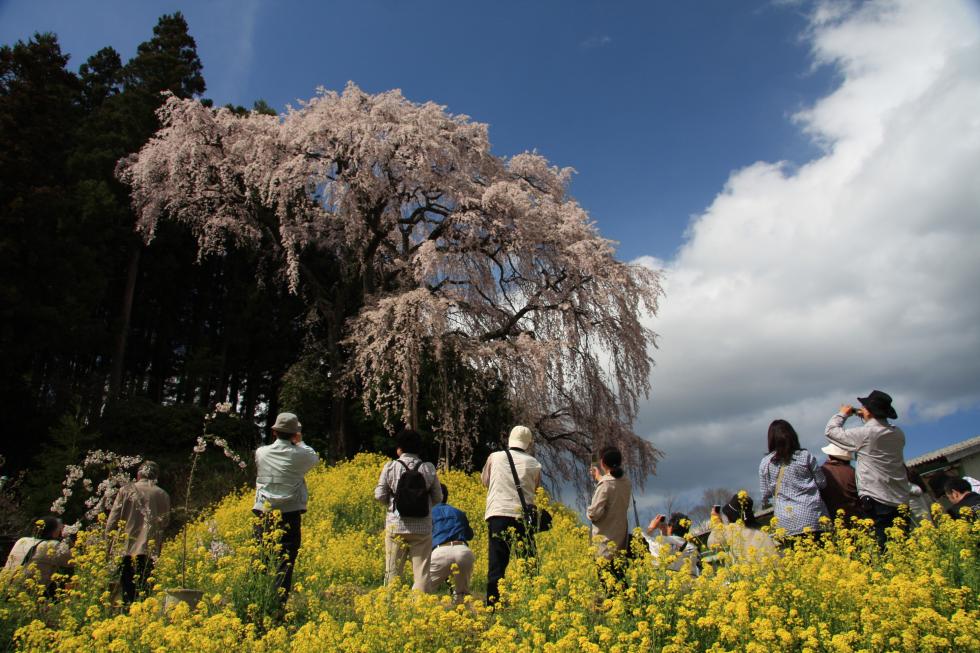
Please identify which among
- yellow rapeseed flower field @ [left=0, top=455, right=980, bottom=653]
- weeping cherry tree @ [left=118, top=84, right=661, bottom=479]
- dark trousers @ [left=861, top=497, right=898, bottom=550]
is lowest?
yellow rapeseed flower field @ [left=0, top=455, right=980, bottom=653]

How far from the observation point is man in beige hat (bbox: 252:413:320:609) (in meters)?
5.40

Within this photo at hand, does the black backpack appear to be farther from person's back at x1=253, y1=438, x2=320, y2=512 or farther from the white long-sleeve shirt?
the white long-sleeve shirt

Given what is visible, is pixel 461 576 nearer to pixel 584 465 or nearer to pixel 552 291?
pixel 552 291

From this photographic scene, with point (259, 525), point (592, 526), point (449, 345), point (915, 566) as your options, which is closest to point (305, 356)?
point (449, 345)

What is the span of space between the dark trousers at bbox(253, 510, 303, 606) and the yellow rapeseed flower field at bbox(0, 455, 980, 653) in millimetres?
143

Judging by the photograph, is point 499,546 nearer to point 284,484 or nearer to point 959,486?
point 284,484

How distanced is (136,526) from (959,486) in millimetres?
7295

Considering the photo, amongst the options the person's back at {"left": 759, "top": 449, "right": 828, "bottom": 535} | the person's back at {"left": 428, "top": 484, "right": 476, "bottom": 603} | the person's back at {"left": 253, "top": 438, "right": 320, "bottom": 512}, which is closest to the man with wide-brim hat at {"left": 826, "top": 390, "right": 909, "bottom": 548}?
the person's back at {"left": 759, "top": 449, "right": 828, "bottom": 535}

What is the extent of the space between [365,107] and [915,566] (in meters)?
14.3

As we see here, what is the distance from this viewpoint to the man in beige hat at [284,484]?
5398 mm

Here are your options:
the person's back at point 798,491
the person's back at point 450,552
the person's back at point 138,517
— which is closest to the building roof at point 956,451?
the person's back at point 798,491

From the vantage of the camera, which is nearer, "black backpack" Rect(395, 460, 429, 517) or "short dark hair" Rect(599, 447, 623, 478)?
"short dark hair" Rect(599, 447, 623, 478)

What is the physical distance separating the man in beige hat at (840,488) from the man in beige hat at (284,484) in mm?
4270

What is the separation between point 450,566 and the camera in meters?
5.20
